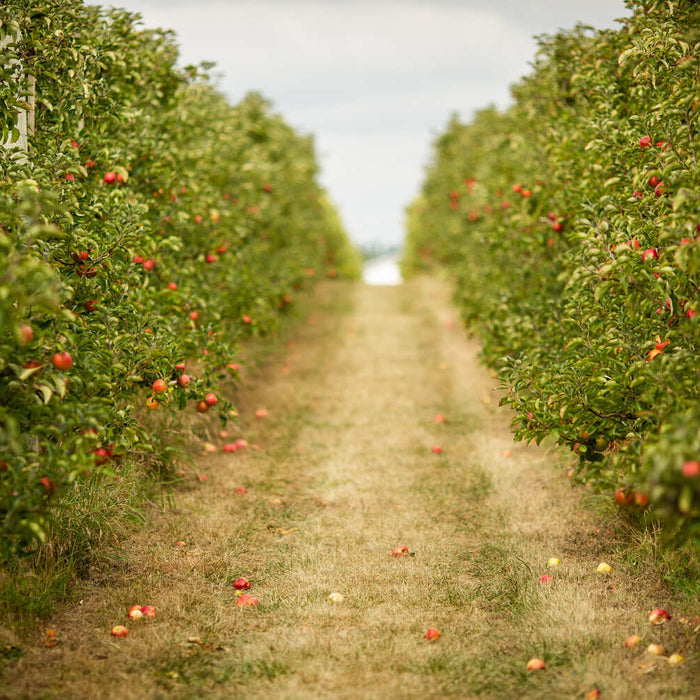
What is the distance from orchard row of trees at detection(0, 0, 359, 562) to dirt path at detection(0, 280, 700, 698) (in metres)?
0.87

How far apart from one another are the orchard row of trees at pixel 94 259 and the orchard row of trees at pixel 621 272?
3.17m

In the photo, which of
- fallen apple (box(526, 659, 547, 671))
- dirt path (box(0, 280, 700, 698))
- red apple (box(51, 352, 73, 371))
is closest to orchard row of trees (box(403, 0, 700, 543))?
dirt path (box(0, 280, 700, 698))

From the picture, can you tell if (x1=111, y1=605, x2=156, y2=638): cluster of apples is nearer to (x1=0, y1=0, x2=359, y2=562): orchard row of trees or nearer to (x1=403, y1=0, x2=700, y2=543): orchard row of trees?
(x1=0, y1=0, x2=359, y2=562): orchard row of trees

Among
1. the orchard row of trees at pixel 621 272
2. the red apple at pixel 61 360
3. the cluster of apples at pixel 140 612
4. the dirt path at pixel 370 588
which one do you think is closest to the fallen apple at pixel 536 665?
the dirt path at pixel 370 588

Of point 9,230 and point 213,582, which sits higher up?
point 9,230

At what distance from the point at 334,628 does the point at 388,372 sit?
8.55 metres

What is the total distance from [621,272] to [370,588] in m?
3.12

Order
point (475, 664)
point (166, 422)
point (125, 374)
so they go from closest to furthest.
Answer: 1. point (475, 664)
2. point (125, 374)
3. point (166, 422)

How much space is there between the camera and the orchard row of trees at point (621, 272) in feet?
14.1

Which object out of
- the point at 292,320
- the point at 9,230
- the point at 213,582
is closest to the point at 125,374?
Answer: the point at 9,230

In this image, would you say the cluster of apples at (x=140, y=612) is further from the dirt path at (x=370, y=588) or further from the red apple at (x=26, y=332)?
the red apple at (x=26, y=332)

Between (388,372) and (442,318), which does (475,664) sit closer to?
(388,372)

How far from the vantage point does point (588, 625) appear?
4.80 meters

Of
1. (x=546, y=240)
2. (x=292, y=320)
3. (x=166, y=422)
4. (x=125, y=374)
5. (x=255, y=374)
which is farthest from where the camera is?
(x=292, y=320)
